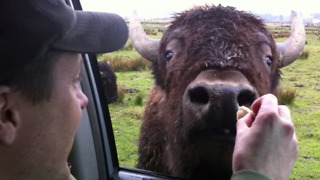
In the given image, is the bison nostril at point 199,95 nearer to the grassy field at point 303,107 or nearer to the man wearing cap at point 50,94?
the grassy field at point 303,107

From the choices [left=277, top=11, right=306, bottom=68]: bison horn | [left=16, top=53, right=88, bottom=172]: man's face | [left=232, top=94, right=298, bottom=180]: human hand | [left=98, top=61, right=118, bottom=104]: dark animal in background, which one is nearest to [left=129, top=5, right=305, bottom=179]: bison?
[left=277, top=11, right=306, bottom=68]: bison horn

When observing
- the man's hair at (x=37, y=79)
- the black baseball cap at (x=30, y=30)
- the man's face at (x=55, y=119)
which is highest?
the black baseball cap at (x=30, y=30)

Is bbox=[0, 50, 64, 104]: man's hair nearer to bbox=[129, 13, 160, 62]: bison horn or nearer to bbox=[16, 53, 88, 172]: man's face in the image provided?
bbox=[16, 53, 88, 172]: man's face

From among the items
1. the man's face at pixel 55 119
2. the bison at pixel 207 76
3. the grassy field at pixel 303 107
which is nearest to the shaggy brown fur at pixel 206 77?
the bison at pixel 207 76

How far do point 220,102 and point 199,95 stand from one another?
0.16 meters

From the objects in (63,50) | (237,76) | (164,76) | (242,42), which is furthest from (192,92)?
(63,50)

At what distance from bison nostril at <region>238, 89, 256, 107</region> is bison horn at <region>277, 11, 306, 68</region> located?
485 millimetres

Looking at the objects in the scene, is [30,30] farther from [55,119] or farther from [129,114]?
[129,114]

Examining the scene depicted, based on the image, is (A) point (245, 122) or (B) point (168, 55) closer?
(A) point (245, 122)

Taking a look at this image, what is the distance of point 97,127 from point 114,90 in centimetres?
33

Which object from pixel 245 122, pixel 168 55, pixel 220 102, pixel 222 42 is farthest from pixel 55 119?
pixel 168 55

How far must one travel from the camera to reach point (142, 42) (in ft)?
11.6

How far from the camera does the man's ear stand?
1.53 m

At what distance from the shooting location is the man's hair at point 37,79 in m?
1.54
